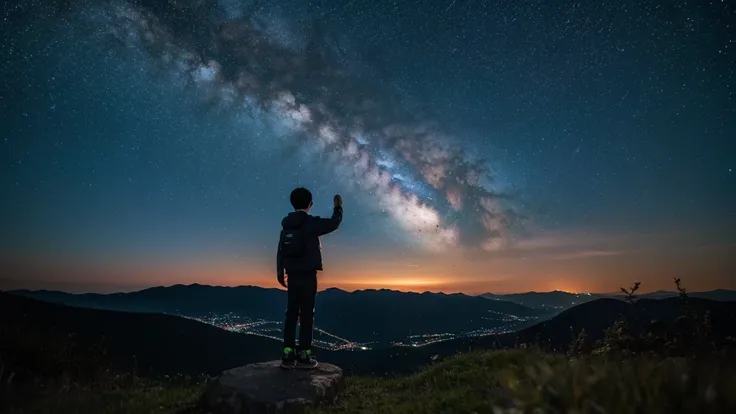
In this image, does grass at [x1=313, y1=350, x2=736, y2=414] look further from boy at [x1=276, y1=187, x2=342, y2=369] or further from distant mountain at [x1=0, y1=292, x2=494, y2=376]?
distant mountain at [x1=0, y1=292, x2=494, y2=376]

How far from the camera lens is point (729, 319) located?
5949 mm

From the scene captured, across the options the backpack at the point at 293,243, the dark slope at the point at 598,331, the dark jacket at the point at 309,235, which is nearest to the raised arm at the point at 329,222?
the dark jacket at the point at 309,235

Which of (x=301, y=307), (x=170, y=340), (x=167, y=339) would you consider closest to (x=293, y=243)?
(x=301, y=307)

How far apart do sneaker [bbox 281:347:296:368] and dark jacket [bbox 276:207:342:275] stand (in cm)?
144

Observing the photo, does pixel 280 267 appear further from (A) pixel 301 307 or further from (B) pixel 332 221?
(B) pixel 332 221

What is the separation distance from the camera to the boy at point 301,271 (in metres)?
7.49

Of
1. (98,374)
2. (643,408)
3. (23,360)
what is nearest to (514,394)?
(643,408)

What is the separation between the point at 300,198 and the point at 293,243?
1.01 meters

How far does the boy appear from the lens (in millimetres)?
7492

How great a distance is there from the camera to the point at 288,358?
7.47 m

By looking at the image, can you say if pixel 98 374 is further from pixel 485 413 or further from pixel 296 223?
pixel 485 413

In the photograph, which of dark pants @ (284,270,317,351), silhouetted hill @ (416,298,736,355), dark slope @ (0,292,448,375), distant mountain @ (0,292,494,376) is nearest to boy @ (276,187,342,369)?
dark pants @ (284,270,317,351)

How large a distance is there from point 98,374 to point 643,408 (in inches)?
399

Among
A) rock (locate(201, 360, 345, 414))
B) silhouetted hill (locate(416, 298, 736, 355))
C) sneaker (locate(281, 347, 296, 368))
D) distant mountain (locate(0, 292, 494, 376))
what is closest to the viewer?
silhouetted hill (locate(416, 298, 736, 355))
